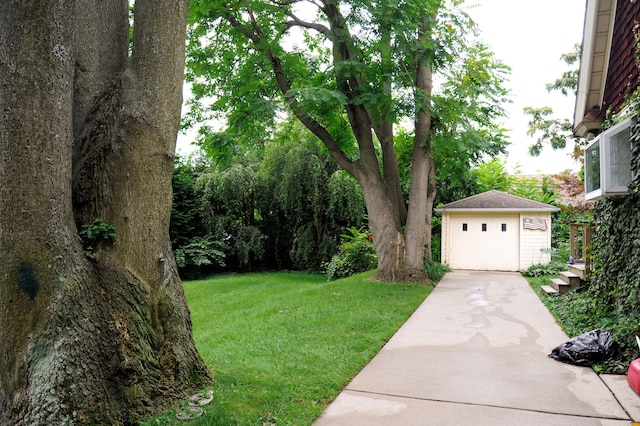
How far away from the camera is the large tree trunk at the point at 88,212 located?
293cm

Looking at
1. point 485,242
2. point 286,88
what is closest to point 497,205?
point 485,242

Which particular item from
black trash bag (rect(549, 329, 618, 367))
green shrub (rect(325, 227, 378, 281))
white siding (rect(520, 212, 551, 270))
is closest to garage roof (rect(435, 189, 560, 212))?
white siding (rect(520, 212, 551, 270))

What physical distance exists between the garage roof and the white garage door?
1.30 ft

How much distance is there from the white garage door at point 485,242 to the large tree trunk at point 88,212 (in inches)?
538

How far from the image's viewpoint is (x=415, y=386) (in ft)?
14.5

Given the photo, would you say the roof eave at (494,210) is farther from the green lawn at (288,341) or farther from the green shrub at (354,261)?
the green lawn at (288,341)

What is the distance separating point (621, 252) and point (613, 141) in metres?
1.58

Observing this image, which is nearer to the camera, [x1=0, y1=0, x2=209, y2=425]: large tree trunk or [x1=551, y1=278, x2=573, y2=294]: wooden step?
[x1=0, y1=0, x2=209, y2=425]: large tree trunk

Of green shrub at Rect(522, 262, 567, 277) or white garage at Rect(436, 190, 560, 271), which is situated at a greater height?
white garage at Rect(436, 190, 560, 271)

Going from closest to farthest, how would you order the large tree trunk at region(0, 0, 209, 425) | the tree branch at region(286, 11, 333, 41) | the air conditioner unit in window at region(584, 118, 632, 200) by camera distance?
1. the large tree trunk at region(0, 0, 209, 425)
2. the air conditioner unit in window at region(584, 118, 632, 200)
3. the tree branch at region(286, 11, 333, 41)

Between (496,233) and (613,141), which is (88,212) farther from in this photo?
(496,233)

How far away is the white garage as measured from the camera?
15258 mm

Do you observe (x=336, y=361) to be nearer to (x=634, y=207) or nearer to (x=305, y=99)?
(x=634, y=207)

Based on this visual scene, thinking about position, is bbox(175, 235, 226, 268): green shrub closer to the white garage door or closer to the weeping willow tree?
the weeping willow tree
